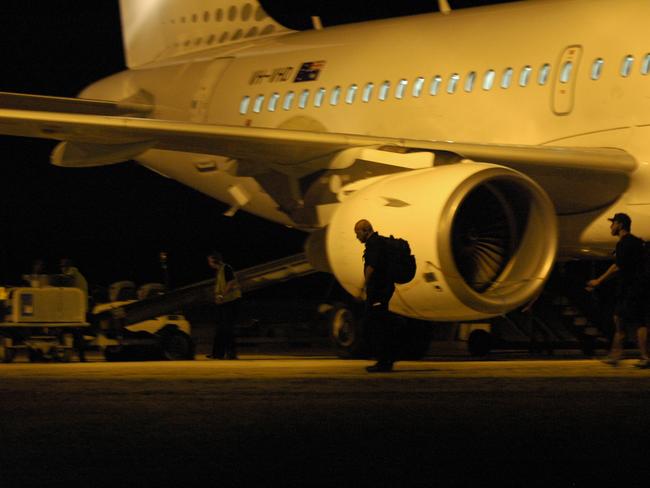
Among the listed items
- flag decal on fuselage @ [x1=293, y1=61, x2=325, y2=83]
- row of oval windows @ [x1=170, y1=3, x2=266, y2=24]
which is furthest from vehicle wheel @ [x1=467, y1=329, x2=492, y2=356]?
row of oval windows @ [x1=170, y1=3, x2=266, y2=24]

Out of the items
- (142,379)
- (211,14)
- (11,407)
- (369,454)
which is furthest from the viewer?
(211,14)

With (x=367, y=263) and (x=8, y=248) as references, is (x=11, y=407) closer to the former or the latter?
(x=367, y=263)

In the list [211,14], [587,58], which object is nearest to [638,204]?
[587,58]

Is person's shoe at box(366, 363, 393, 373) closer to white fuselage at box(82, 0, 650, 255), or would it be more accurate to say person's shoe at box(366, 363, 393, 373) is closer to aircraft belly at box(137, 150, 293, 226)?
white fuselage at box(82, 0, 650, 255)

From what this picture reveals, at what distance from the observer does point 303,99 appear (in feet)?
55.6

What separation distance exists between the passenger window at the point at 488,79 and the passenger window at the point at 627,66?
171 centimetres

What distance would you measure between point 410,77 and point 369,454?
9.77 metres

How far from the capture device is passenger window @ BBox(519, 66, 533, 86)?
13.5m

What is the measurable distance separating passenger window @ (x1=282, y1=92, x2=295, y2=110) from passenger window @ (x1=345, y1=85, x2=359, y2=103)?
120 cm

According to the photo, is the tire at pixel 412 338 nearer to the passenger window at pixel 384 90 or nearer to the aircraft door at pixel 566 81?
the aircraft door at pixel 566 81

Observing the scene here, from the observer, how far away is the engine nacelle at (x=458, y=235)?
11.2m

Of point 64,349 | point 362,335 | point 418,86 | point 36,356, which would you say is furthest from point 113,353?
point 418,86

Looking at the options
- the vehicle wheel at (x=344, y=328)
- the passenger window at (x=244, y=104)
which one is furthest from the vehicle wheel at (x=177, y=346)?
the passenger window at (x=244, y=104)

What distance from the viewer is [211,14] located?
67.3 feet
